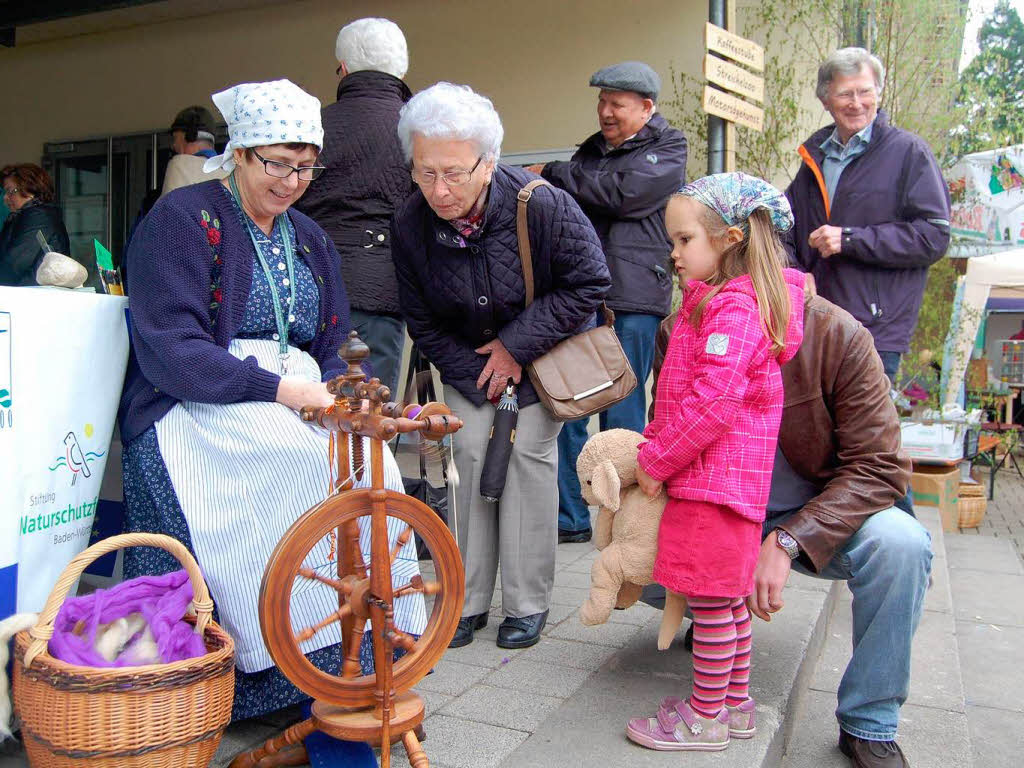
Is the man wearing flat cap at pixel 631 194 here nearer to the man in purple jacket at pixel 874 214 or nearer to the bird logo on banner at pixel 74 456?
the man in purple jacket at pixel 874 214

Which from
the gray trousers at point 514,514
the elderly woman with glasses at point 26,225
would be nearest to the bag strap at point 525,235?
the gray trousers at point 514,514

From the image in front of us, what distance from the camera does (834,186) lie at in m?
4.01

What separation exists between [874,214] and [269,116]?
8.45 ft

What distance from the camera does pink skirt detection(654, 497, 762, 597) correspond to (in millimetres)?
2203

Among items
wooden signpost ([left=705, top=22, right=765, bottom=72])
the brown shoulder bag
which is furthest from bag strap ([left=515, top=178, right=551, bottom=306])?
wooden signpost ([left=705, top=22, right=765, bottom=72])

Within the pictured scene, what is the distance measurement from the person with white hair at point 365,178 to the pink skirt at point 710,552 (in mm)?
1620

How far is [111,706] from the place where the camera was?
1771mm

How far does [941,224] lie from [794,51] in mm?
3185

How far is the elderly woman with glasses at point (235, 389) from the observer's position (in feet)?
7.30

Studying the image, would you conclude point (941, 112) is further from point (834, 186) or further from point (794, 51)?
point (834, 186)

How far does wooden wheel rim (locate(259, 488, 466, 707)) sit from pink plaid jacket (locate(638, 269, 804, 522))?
1.93 ft

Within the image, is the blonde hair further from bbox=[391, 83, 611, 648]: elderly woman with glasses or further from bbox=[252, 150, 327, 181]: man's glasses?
bbox=[252, 150, 327, 181]: man's glasses

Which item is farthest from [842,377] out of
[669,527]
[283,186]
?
[283,186]

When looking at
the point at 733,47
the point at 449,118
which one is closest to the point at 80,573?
the point at 449,118
